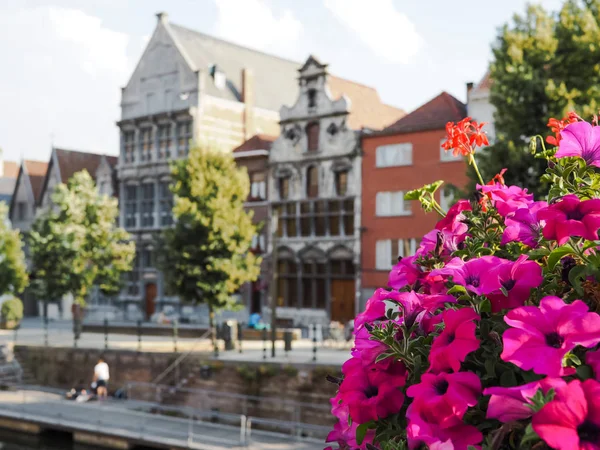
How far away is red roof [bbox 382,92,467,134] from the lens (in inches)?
1328

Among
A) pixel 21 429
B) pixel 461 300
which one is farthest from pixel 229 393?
pixel 461 300

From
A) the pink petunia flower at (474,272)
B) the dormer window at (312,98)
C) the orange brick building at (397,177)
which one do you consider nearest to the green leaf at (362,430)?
the pink petunia flower at (474,272)

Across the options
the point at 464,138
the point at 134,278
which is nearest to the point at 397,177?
the point at 134,278

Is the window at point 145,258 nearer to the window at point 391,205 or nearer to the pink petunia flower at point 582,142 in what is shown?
Result: the window at point 391,205

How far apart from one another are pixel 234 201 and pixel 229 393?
9307 millimetres

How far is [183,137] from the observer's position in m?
42.1

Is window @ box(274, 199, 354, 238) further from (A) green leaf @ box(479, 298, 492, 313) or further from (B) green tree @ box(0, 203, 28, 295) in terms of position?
(A) green leaf @ box(479, 298, 492, 313)

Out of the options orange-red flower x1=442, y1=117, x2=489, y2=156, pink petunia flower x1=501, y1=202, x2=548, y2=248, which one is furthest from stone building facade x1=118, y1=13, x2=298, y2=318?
pink petunia flower x1=501, y1=202, x2=548, y2=248

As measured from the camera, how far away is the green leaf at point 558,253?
213 centimetres

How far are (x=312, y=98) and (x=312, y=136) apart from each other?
181cm

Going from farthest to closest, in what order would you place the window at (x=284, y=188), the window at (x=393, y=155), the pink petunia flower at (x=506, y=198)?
the window at (x=284, y=188) < the window at (x=393, y=155) < the pink petunia flower at (x=506, y=198)

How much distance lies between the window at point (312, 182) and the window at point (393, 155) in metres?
3.47

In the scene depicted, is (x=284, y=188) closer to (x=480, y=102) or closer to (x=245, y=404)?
(x=480, y=102)

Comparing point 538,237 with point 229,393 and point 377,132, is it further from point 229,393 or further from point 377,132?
point 377,132
